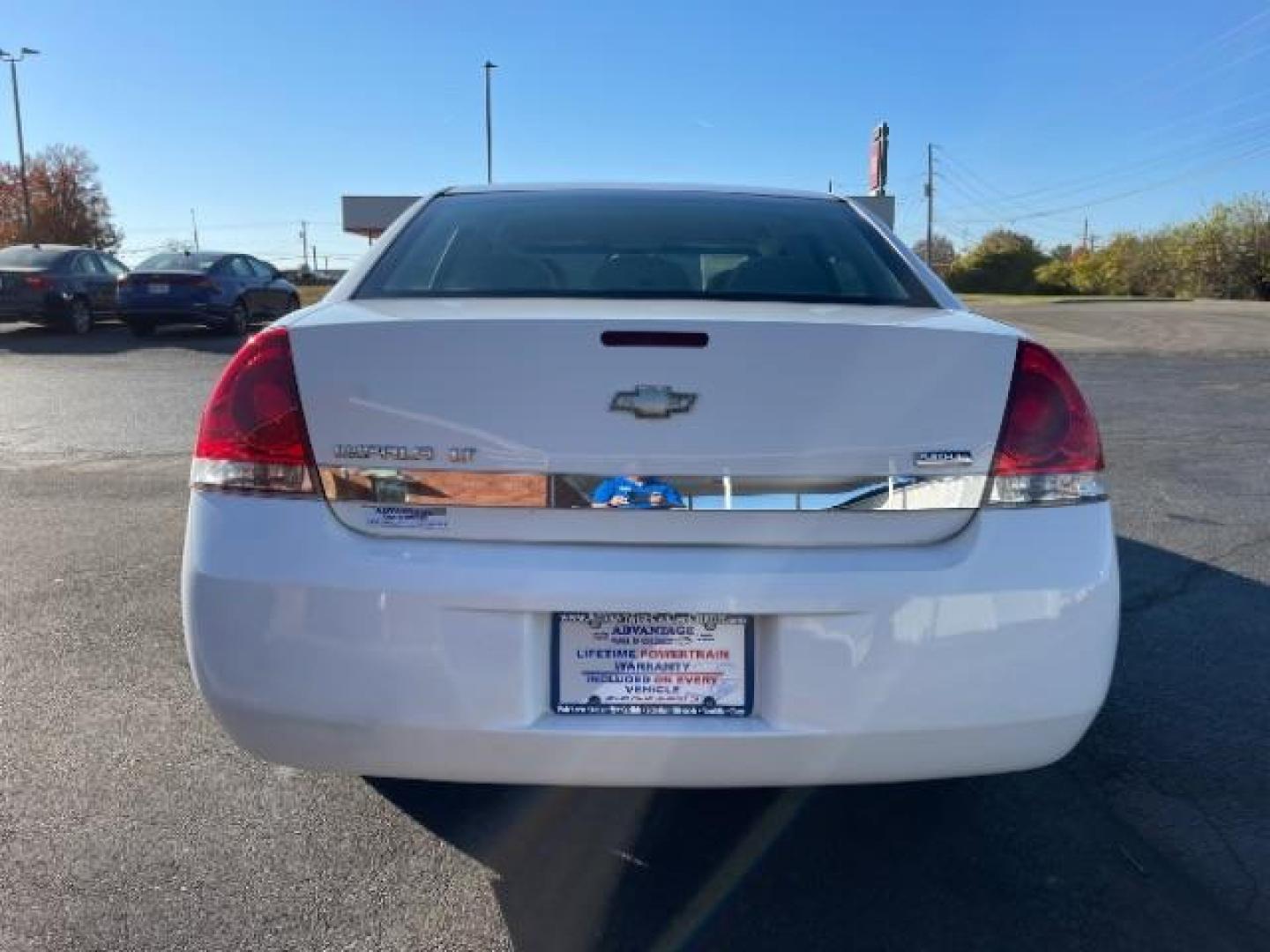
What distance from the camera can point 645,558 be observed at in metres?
2.07

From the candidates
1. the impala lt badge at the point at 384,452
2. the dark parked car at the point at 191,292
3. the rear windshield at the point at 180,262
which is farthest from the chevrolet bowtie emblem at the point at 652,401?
the rear windshield at the point at 180,262

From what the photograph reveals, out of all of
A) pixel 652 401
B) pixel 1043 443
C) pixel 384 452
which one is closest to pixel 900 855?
pixel 1043 443

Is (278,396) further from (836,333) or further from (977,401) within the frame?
(977,401)

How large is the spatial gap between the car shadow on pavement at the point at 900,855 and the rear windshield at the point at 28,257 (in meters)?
16.2

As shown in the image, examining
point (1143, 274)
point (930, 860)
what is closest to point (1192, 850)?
point (930, 860)

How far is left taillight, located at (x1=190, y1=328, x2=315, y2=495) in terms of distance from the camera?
7.08 feet

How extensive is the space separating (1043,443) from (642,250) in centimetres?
142

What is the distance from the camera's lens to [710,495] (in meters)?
2.07

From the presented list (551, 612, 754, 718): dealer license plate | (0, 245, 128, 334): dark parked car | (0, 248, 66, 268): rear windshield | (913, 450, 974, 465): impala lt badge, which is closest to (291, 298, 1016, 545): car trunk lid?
(913, 450, 974, 465): impala lt badge

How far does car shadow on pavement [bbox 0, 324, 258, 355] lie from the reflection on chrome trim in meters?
13.5

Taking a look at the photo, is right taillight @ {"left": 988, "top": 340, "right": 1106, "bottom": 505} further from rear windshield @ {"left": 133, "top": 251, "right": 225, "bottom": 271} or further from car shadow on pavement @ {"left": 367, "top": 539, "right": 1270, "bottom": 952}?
rear windshield @ {"left": 133, "top": 251, "right": 225, "bottom": 271}

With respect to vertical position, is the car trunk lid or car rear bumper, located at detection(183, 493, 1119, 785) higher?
the car trunk lid

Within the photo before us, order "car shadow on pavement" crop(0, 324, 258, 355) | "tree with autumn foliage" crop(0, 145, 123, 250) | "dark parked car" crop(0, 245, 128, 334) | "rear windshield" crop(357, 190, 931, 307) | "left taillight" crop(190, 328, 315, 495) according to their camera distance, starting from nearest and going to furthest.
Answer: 1. "left taillight" crop(190, 328, 315, 495)
2. "rear windshield" crop(357, 190, 931, 307)
3. "car shadow on pavement" crop(0, 324, 258, 355)
4. "dark parked car" crop(0, 245, 128, 334)
5. "tree with autumn foliage" crop(0, 145, 123, 250)

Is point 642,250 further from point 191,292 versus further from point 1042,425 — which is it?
point 191,292
